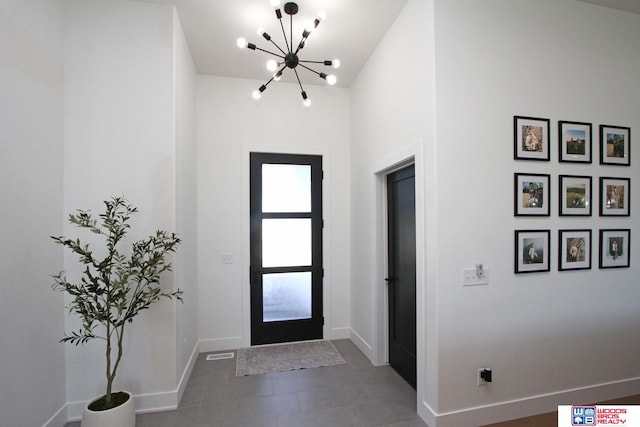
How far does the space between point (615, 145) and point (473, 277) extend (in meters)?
1.79

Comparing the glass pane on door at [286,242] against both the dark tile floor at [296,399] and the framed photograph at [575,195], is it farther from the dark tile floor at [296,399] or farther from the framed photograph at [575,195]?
the framed photograph at [575,195]

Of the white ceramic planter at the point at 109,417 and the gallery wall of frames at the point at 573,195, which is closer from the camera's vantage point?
the white ceramic planter at the point at 109,417

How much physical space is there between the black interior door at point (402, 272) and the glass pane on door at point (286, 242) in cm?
116

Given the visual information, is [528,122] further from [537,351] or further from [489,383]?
[489,383]

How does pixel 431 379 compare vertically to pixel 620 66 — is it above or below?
below

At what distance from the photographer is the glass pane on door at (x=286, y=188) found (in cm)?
360

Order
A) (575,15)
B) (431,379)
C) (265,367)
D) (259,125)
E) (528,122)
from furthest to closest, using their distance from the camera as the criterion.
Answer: (259,125) < (265,367) < (575,15) < (528,122) < (431,379)

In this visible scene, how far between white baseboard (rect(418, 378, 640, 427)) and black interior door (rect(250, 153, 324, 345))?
1.83 meters

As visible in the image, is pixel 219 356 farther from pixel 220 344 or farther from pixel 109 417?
pixel 109 417

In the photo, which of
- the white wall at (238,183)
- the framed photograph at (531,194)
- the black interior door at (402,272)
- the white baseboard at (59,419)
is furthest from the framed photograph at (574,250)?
the white baseboard at (59,419)

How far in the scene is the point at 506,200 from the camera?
212 centimetres

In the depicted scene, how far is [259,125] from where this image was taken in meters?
3.55

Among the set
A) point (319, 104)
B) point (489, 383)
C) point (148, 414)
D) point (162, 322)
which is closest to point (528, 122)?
point (489, 383)

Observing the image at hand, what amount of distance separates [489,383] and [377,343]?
1135mm
